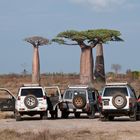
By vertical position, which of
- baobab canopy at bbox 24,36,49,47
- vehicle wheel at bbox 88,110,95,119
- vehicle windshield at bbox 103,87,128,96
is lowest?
vehicle wheel at bbox 88,110,95,119

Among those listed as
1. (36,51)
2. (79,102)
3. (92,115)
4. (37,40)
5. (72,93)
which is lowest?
(92,115)

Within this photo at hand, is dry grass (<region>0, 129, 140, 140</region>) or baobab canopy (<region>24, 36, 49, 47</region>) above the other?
baobab canopy (<region>24, 36, 49, 47</region>)

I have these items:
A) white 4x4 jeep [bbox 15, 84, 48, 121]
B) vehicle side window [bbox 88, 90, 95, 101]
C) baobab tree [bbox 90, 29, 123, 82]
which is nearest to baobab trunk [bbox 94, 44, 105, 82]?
baobab tree [bbox 90, 29, 123, 82]

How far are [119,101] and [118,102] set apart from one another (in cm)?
8

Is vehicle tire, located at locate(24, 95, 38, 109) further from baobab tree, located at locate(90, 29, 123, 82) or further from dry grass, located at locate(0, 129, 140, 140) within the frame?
baobab tree, located at locate(90, 29, 123, 82)

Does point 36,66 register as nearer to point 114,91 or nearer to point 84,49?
point 84,49

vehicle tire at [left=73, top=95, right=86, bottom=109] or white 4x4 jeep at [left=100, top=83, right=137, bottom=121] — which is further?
vehicle tire at [left=73, top=95, right=86, bottom=109]

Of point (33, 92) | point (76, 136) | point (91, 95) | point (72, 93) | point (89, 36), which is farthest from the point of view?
point (89, 36)

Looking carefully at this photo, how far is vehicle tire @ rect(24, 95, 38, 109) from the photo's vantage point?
32.0 metres

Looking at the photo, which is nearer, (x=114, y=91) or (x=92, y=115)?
(x=114, y=91)

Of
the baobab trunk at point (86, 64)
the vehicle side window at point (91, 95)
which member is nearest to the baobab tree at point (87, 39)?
the baobab trunk at point (86, 64)

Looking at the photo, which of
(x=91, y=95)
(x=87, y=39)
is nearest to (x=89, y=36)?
(x=87, y=39)

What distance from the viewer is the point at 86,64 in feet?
238

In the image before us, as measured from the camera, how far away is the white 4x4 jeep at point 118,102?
30.6 m
